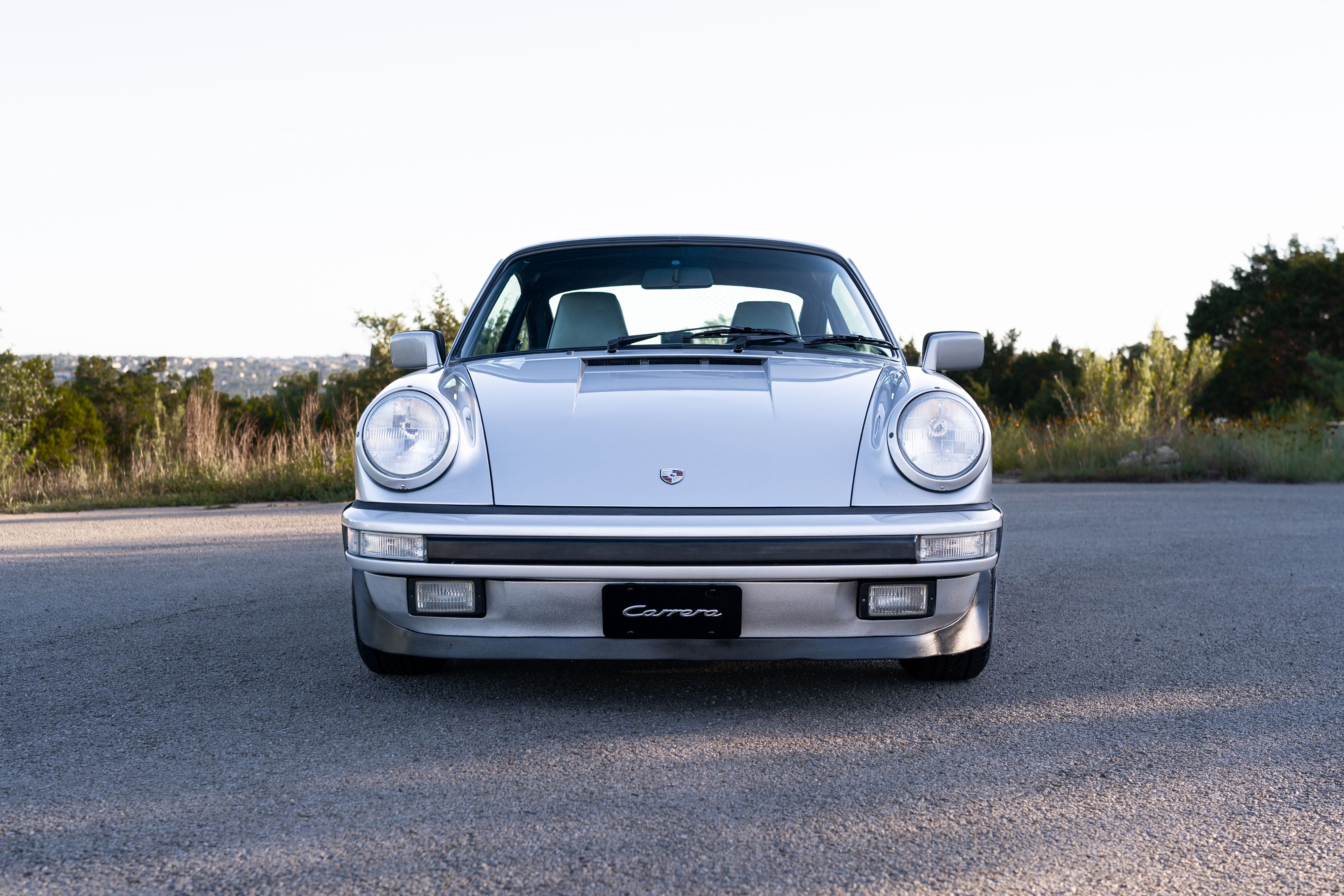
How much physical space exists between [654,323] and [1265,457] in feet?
33.3

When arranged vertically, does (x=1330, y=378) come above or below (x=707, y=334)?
below

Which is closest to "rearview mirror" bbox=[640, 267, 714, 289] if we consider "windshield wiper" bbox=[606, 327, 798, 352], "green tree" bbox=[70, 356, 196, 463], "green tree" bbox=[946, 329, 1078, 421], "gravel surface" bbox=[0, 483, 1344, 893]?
"windshield wiper" bbox=[606, 327, 798, 352]

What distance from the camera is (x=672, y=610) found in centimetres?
261

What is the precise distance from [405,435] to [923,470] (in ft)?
4.57

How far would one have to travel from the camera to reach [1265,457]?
11.4 meters

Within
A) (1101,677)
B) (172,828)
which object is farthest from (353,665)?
(1101,677)

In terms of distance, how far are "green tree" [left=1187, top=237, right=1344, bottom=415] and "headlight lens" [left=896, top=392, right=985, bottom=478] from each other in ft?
92.8

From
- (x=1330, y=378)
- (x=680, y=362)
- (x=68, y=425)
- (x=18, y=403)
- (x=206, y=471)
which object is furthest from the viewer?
(x=68, y=425)

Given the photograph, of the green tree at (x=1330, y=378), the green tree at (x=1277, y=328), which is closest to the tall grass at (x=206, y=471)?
the green tree at (x=1330, y=378)

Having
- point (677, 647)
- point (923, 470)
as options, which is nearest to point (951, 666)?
point (923, 470)

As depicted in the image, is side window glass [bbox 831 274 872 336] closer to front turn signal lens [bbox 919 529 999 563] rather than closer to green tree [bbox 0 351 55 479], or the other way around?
front turn signal lens [bbox 919 529 999 563]

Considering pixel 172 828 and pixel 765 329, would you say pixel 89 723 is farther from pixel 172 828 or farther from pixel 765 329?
pixel 765 329

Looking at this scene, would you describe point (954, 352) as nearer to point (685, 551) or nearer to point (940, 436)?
point (940, 436)

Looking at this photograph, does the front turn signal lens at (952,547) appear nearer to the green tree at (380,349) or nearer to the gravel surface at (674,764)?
the gravel surface at (674,764)
